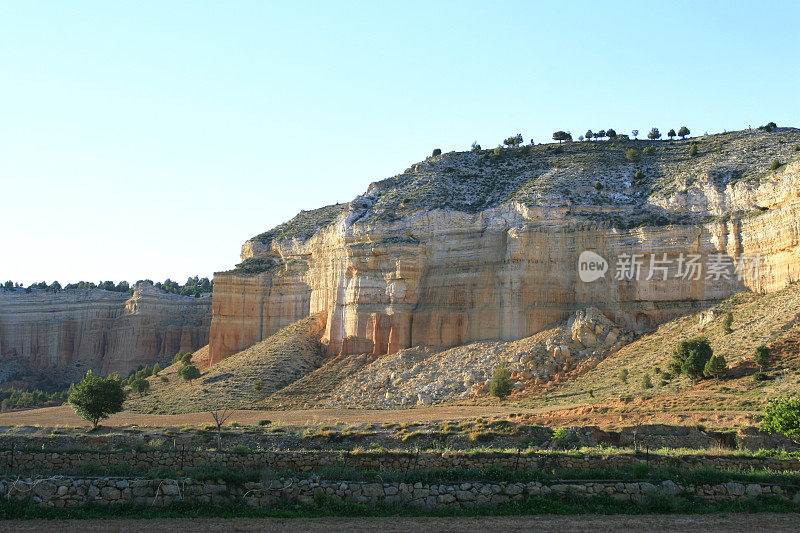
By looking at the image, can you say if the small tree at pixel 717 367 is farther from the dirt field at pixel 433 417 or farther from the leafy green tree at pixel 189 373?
the leafy green tree at pixel 189 373

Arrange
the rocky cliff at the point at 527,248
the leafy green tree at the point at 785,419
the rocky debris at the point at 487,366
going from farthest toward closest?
the rocky cliff at the point at 527,248 < the rocky debris at the point at 487,366 < the leafy green tree at the point at 785,419

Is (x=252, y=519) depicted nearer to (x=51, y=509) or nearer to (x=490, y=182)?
(x=51, y=509)

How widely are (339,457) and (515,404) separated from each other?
2679cm

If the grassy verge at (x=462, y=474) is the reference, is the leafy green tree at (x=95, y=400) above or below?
below

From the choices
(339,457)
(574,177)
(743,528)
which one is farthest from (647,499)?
(574,177)

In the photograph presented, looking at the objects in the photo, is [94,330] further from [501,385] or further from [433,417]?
[433,417]

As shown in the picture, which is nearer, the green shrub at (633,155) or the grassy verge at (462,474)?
the grassy verge at (462,474)

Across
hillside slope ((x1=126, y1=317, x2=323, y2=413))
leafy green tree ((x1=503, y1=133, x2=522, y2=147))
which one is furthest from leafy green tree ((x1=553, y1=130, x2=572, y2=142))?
hillside slope ((x1=126, y1=317, x2=323, y2=413))

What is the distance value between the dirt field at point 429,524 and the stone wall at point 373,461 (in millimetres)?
3215

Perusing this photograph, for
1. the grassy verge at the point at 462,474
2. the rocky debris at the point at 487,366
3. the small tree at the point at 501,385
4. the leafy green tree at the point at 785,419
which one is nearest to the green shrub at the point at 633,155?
the rocky debris at the point at 487,366

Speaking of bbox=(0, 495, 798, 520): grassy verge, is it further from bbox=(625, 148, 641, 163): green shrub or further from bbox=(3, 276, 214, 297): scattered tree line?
bbox=(3, 276, 214, 297): scattered tree line

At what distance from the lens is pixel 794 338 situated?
39.6 meters

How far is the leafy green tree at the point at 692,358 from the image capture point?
40.0 m

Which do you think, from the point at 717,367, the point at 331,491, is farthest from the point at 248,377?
the point at 331,491
